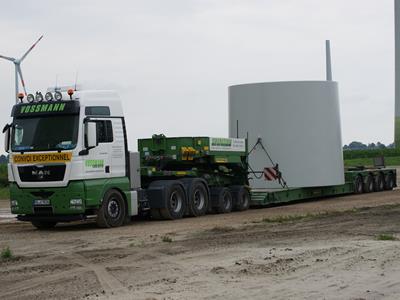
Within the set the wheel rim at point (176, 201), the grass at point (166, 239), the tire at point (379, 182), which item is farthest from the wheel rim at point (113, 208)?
the tire at point (379, 182)

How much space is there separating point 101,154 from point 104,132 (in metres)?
0.54

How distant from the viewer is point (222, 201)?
22.4 metres

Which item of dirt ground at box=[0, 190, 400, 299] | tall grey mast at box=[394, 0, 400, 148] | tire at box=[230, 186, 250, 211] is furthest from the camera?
tall grey mast at box=[394, 0, 400, 148]

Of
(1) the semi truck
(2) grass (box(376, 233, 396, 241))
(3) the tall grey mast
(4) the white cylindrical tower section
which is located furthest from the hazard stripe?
(3) the tall grey mast

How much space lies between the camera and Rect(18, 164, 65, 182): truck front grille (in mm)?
17141

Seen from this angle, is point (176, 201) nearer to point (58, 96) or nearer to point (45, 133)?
point (45, 133)

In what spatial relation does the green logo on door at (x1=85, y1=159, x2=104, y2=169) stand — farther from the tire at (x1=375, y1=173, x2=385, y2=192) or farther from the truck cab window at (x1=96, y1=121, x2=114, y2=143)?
the tire at (x1=375, y1=173, x2=385, y2=192)

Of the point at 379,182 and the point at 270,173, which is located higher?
the point at 270,173

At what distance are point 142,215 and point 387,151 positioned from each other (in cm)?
5298

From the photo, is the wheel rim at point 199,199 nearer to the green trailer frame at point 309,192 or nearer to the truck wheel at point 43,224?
the green trailer frame at point 309,192

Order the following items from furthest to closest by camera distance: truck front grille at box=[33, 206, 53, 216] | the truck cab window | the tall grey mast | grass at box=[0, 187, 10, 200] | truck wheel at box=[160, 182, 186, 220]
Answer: the tall grey mast
grass at box=[0, 187, 10, 200]
truck wheel at box=[160, 182, 186, 220]
the truck cab window
truck front grille at box=[33, 206, 53, 216]

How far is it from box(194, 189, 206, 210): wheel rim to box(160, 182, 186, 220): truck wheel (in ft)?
2.32

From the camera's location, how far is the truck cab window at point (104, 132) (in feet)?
57.6

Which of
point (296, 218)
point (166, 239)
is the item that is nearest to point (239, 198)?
point (296, 218)
